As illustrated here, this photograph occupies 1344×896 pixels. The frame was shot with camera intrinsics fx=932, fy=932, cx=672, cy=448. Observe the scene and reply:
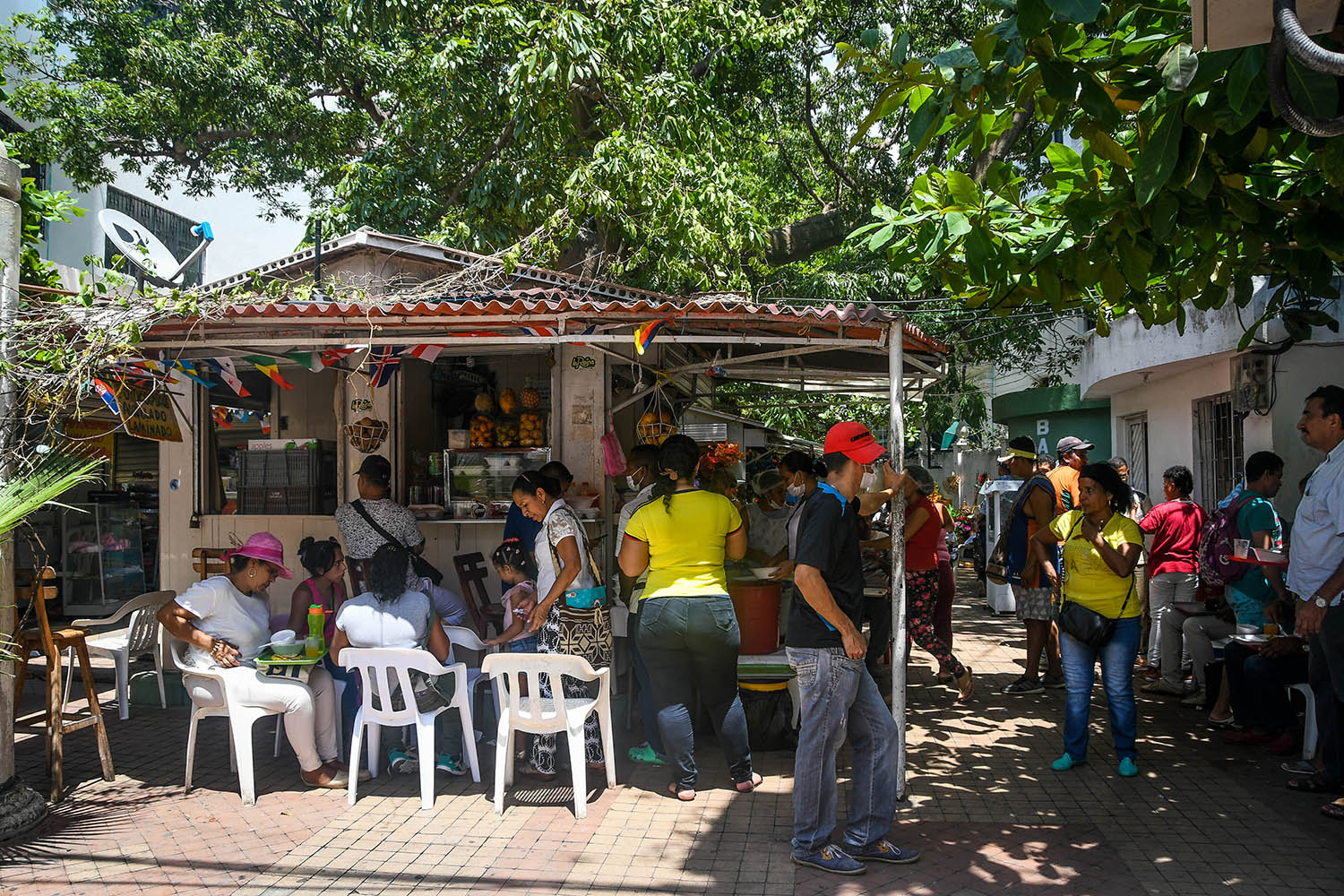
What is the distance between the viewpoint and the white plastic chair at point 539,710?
4.84 meters

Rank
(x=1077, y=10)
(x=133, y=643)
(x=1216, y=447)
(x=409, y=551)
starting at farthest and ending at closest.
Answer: (x=1216, y=447)
(x=133, y=643)
(x=409, y=551)
(x=1077, y=10)

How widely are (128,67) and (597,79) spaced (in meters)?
8.39

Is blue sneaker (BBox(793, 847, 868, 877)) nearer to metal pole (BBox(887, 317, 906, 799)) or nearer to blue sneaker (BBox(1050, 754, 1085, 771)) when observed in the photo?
metal pole (BBox(887, 317, 906, 799))

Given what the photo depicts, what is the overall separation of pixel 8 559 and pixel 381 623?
1.83m

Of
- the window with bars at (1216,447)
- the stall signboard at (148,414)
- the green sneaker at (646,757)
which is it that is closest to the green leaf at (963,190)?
the green sneaker at (646,757)

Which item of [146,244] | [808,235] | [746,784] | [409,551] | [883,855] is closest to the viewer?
[883,855]

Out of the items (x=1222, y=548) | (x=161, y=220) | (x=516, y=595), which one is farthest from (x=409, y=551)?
(x=161, y=220)

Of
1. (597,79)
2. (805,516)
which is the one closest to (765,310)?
(805,516)

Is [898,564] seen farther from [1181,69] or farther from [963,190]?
[1181,69]

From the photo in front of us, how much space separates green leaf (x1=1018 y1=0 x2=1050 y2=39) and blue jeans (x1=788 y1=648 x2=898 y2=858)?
2.54 m

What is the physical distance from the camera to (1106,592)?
5.24m

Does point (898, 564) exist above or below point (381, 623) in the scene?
above

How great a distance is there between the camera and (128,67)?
14.0 m

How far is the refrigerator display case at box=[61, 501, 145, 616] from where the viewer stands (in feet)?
36.1
